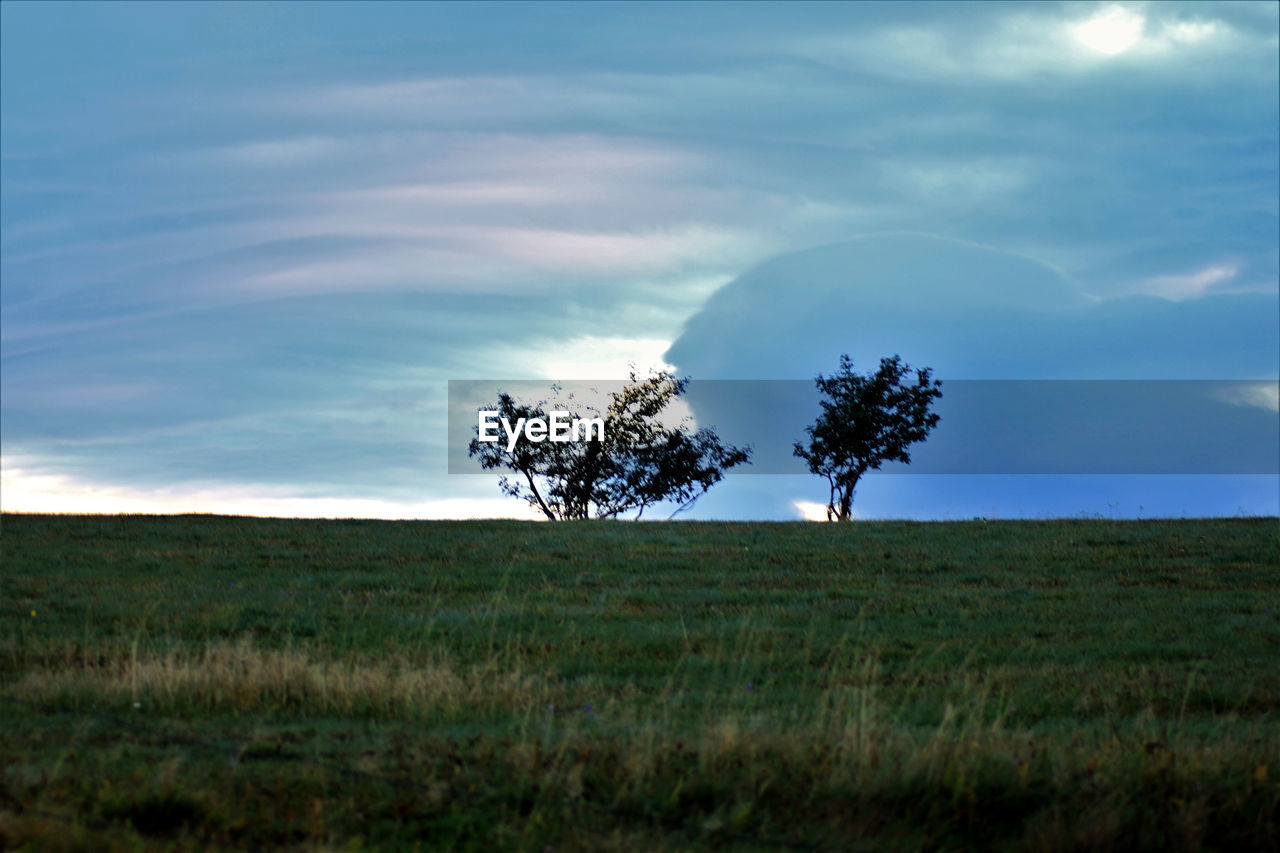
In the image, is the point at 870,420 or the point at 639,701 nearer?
the point at 639,701

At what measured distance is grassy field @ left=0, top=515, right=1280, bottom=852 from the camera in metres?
7.21

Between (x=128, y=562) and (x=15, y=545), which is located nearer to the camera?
(x=128, y=562)

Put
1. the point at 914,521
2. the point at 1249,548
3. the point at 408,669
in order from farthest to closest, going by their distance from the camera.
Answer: the point at 914,521, the point at 1249,548, the point at 408,669

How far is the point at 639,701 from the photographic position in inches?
454

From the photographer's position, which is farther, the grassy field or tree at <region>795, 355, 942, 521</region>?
tree at <region>795, 355, 942, 521</region>

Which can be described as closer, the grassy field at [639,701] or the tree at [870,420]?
the grassy field at [639,701]

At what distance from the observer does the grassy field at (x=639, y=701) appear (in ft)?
23.6

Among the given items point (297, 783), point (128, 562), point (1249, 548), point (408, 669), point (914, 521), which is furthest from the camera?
point (914, 521)

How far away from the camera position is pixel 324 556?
82.5 ft

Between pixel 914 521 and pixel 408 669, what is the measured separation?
24.0m

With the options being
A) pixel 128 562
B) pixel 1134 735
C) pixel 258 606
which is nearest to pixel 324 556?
pixel 128 562

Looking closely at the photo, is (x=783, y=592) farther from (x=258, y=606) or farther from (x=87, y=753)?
(x=87, y=753)

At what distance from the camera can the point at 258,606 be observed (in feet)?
58.1

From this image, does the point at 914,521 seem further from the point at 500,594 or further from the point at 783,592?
the point at 500,594
